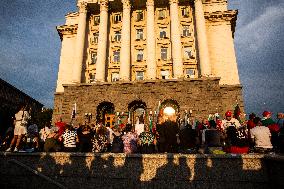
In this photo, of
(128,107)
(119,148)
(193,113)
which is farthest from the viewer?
(128,107)

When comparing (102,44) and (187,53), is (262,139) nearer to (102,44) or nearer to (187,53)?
(187,53)

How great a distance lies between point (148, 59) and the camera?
31.5 metres

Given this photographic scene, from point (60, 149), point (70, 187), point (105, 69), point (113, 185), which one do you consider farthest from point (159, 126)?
point (105, 69)

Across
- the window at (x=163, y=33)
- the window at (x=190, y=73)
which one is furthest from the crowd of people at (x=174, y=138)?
the window at (x=163, y=33)

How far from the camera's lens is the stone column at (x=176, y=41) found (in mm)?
30356

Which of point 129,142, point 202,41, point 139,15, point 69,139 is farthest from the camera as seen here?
point 139,15

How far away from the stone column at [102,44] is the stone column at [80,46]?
2.86m

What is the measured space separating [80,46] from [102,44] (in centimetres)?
357

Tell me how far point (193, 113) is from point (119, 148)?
18279mm

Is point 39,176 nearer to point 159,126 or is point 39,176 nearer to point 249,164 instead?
point 159,126

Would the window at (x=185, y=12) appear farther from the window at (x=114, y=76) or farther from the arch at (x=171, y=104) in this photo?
the arch at (x=171, y=104)

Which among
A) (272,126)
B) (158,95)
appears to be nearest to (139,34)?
(158,95)

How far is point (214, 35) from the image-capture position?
1387 inches

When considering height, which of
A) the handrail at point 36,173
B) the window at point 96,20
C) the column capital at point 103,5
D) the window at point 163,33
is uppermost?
the column capital at point 103,5
